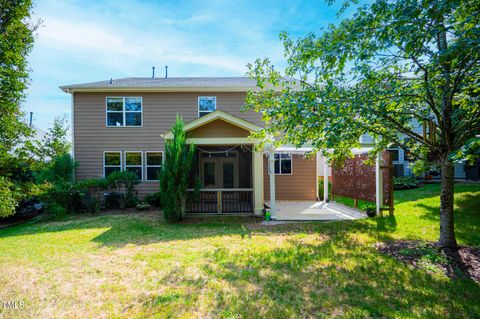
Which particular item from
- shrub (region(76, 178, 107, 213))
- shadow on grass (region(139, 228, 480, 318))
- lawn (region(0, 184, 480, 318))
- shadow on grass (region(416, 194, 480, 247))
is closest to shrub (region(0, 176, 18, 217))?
lawn (region(0, 184, 480, 318))

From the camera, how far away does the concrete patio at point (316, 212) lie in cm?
890

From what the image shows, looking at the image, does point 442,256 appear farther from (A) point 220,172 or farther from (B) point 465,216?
(A) point 220,172

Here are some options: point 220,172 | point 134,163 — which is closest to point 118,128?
point 134,163

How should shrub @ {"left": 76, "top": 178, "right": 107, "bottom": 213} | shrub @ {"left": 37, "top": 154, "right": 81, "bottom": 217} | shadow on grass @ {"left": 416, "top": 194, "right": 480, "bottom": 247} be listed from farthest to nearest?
shrub @ {"left": 76, "top": 178, "right": 107, "bottom": 213}
shrub @ {"left": 37, "top": 154, "right": 81, "bottom": 217}
shadow on grass @ {"left": 416, "top": 194, "right": 480, "bottom": 247}

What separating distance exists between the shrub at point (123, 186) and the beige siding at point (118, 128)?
0.89m

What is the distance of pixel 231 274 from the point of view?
4363 millimetres

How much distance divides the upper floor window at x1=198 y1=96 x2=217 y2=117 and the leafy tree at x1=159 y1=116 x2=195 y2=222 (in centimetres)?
415

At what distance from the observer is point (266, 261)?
196 inches

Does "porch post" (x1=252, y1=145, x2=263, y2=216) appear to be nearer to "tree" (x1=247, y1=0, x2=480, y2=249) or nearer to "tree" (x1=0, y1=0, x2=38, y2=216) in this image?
"tree" (x1=247, y1=0, x2=480, y2=249)

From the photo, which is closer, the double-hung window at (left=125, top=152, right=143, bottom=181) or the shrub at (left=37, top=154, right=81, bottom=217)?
the shrub at (left=37, top=154, right=81, bottom=217)

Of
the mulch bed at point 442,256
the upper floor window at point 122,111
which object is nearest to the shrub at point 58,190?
the upper floor window at point 122,111

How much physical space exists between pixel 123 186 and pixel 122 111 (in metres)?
3.87

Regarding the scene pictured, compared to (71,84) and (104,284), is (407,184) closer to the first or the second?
(104,284)

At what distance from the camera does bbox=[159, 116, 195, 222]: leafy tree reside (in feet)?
27.1
